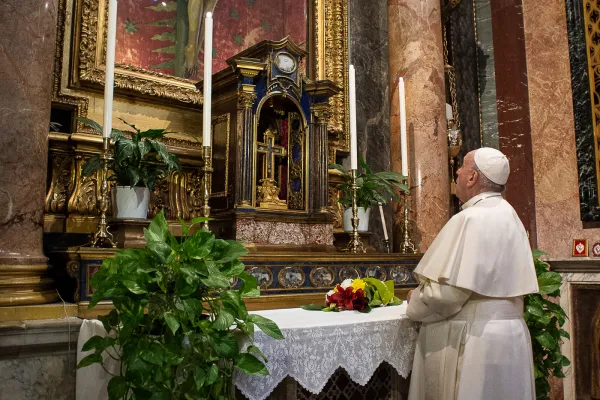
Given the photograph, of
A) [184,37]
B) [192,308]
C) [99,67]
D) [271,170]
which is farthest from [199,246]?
[184,37]

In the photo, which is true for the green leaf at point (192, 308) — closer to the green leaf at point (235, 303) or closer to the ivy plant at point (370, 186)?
the green leaf at point (235, 303)

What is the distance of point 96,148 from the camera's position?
3.32 metres

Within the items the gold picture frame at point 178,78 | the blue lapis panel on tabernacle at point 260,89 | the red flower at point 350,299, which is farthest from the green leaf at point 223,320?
the gold picture frame at point 178,78

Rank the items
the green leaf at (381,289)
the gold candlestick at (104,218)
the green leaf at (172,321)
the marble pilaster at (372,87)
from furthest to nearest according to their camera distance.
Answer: the marble pilaster at (372,87) → the green leaf at (381,289) → the gold candlestick at (104,218) → the green leaf at (172,321)

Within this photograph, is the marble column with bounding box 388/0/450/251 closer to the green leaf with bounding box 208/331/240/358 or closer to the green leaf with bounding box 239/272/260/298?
the green leaf with bounding box 239/272/260/298

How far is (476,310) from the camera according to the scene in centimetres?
249

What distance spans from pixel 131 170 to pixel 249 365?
4.55ft

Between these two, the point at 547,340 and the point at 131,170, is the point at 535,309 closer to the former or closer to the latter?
the point at 547,340

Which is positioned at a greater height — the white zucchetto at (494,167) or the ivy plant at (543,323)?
the white zucchetto at (494,167)

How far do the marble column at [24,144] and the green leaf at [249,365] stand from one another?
3.49 ft

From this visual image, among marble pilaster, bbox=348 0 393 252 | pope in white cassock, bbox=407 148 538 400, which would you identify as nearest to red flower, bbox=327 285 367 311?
pope in white cassock, bbox=407 148 538 400

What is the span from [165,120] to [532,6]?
164 inches

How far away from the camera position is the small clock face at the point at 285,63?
139 inches

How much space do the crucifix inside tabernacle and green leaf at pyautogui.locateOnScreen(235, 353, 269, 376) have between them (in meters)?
1.61
